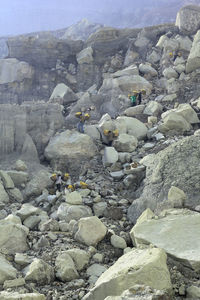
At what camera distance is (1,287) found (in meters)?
3.37

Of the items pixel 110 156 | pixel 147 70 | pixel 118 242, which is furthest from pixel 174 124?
pixel 147 70

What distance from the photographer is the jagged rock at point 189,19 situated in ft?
51.0

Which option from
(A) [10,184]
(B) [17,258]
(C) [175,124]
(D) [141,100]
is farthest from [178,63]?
(B) [17,258]

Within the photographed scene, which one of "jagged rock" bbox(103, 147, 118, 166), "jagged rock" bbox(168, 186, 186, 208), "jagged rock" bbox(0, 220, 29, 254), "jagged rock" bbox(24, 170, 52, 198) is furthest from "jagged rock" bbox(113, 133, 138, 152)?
"jagged rock" bbox(0, 220, 29, 254)

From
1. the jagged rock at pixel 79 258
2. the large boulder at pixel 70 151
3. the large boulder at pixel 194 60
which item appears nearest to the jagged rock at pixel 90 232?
the jagged rock at pixel 79 258

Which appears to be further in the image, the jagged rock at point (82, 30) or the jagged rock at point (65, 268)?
the jagged rock at point (82, 30)

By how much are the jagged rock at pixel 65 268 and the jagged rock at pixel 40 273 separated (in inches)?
4.1

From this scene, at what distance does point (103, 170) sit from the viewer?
8086mm

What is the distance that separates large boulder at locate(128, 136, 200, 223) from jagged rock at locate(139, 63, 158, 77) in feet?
28.0

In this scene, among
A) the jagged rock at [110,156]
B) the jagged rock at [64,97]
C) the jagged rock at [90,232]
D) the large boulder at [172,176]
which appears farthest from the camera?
the jagged rock at [64,97]

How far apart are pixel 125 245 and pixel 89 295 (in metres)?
1.60

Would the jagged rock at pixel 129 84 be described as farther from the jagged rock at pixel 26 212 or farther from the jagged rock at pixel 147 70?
the jagged rock at pixel 26 212

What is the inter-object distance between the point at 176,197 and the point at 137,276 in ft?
7.83

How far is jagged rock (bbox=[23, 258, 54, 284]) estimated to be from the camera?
3.54 metres
